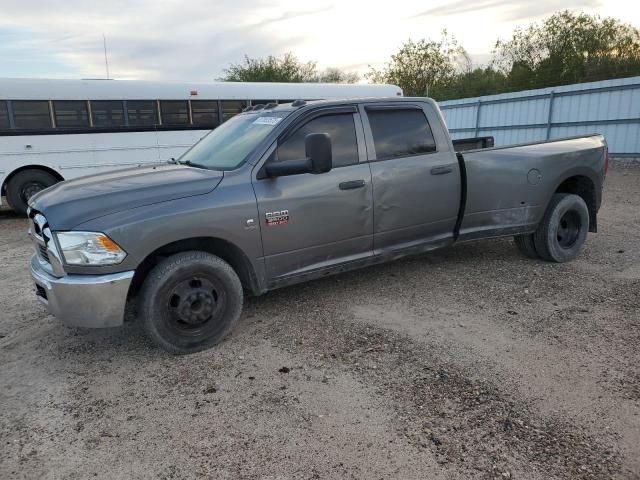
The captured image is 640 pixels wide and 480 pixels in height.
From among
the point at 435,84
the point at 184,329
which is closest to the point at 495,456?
the point at 184,329

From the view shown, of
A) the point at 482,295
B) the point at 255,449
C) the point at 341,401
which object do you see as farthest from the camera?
the point at 482,295

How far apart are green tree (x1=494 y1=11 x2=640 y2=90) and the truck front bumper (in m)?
25.7

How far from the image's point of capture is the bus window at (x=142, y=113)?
11414 millimetres

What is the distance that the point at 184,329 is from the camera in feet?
12.3

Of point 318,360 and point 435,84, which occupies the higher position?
point 435,84

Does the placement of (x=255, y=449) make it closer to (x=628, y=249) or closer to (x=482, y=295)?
(x=482, y=295)

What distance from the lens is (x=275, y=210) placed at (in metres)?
4.00

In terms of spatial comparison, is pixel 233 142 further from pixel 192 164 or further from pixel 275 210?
pixel 275 210

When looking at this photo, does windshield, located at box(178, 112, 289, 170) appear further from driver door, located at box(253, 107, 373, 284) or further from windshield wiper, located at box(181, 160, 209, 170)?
driver door, located at box(253, 107, 373, 284)

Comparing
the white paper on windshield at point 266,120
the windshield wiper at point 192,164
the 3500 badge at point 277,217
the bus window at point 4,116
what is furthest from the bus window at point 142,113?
the 3500 badge at point 277,217

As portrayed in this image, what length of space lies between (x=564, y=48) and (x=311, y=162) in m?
29.1

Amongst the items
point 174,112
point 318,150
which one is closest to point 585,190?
point 318,150

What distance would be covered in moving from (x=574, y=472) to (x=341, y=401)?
1293 millimetres

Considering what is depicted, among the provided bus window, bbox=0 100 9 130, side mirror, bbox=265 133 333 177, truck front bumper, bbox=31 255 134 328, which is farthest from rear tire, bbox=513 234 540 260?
bus window, bbox=0 100 9 130
